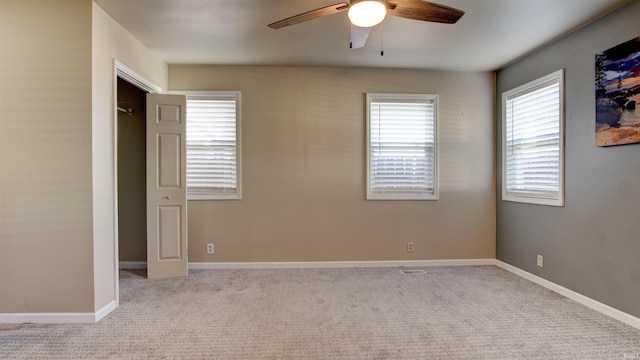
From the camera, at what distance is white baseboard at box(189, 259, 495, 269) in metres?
4.03

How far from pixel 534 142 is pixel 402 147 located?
1466 millimetres

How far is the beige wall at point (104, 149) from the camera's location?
103 inches

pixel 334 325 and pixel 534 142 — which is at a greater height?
pixel 534 142

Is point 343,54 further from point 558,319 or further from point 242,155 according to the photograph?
point 558,319

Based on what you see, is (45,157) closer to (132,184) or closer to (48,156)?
(48,156)

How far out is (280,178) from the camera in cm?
408

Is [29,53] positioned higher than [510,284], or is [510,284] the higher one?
[29,53]

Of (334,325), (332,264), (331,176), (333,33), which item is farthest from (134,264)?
(333,33)

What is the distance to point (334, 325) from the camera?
8.19 ft

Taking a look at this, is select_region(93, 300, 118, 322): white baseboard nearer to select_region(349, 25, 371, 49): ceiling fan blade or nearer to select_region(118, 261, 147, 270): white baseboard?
select_region(118, 261, 147, 270): white baseboard

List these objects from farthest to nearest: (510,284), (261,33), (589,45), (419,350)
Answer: (510,284)
(261,33)
(589,45)
(419,350)

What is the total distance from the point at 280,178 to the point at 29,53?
2586 millimetres

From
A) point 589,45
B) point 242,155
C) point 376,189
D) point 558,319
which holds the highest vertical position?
point 589,45

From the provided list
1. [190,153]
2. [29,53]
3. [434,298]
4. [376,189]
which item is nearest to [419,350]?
[434,298]
